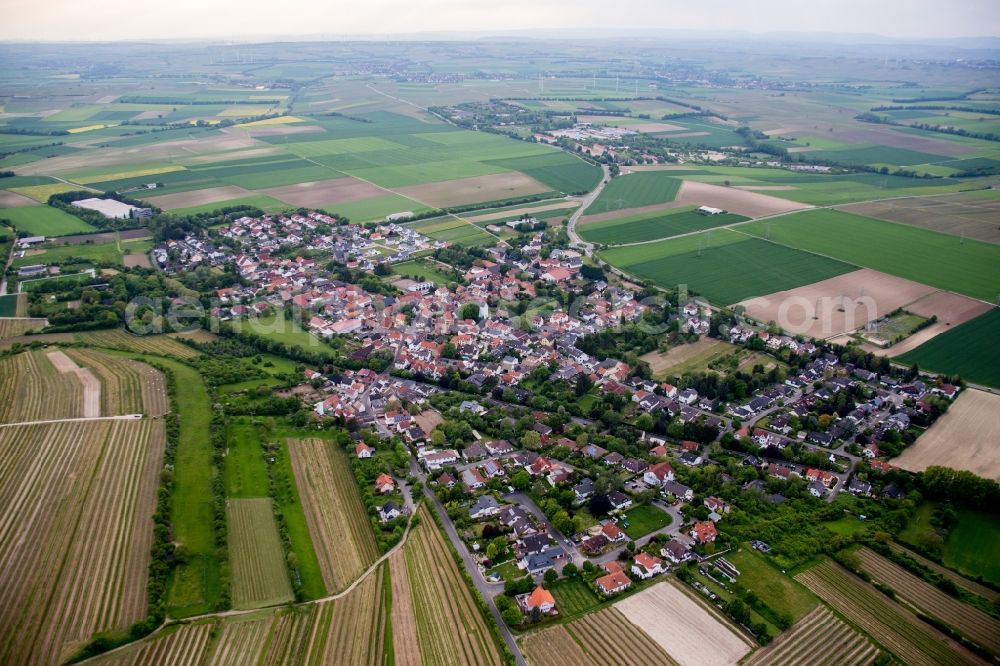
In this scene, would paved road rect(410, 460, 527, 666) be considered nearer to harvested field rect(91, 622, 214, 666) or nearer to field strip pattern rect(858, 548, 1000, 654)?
harvested field rect(91, 622, 214, 666)

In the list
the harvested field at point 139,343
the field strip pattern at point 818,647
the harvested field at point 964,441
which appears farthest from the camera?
the harvested field at point 139,343

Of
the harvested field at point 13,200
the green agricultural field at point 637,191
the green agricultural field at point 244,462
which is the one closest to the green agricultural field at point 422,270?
→ the green agricultural field at point 637,191

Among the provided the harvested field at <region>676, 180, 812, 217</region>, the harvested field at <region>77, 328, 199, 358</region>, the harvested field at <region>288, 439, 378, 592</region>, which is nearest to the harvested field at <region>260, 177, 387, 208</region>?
the harvested field at <region>77, 328, 199, 358</region>

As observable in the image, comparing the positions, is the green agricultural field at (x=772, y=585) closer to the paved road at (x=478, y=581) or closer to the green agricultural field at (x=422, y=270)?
the paved road at (x=478, y=581)

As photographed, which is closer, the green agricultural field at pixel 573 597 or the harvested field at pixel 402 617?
the harvested field at pixel 402 617

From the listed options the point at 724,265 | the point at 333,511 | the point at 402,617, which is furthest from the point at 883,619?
the point at 724,265

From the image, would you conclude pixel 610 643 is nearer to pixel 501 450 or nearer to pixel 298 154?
pixel 501 450

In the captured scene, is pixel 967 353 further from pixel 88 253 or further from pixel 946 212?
pixel 88 253

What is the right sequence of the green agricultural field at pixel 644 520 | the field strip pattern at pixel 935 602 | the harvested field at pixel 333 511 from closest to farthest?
the field strip pattern at pixel 935 602
the harvested field at pixel 333 511
the green agricultural field at pixel 644 520

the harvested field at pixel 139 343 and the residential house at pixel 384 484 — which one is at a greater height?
the harvested field at pixel 139 343
